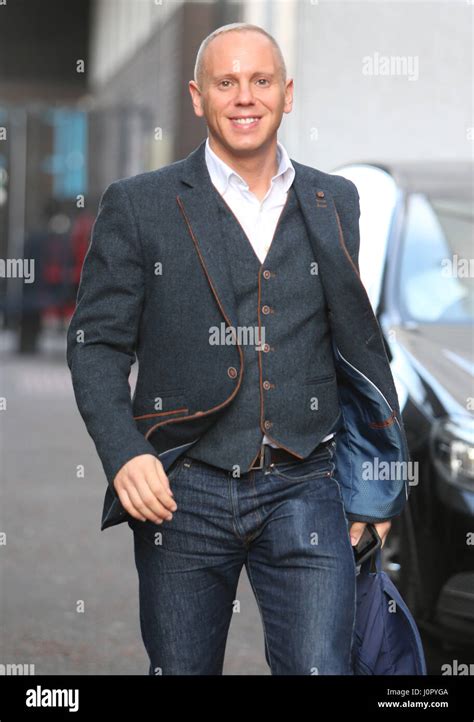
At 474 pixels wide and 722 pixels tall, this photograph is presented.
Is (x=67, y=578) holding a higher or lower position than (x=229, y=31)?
lower

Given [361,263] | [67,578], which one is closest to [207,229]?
[361,263]

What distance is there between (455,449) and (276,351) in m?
1.95

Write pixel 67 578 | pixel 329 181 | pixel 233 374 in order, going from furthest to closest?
pixel 67 578
pixel 329 181
pixel 233 374

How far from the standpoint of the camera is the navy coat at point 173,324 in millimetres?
2990

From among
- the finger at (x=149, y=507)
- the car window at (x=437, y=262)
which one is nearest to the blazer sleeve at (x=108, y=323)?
the finger at (x=149, y=507)

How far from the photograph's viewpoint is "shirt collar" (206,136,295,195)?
3119 mm

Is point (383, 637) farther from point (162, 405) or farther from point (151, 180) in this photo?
point (151, 180)

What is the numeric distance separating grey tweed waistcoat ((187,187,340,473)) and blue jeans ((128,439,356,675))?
2.5 inches

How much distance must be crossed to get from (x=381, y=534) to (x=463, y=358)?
82.2 inches

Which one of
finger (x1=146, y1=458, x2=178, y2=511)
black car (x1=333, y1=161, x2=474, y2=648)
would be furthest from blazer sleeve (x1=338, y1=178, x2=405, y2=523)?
black car (x1=333, y1=161, x2=474, y2=648)

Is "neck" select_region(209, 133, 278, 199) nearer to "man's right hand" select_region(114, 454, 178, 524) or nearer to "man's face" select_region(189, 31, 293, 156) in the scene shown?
"man's face" select_region(189, 31, 293, 156)

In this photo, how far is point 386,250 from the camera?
5.87 meters

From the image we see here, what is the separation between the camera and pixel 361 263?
4840mm

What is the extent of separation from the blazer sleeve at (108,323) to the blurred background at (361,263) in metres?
2.06
